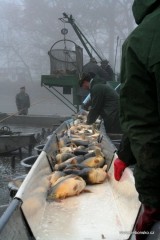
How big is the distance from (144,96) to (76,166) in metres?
3.00

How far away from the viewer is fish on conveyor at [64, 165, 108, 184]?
15.8ft

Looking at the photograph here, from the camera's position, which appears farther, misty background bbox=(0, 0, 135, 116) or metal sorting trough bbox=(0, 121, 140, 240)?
misty background bbox=(0, 0, 135, 116)

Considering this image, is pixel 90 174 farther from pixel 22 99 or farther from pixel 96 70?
pixel 22 99

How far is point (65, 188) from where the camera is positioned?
4340mm

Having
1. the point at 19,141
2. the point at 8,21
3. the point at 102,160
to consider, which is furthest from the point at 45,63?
the point at 102,160

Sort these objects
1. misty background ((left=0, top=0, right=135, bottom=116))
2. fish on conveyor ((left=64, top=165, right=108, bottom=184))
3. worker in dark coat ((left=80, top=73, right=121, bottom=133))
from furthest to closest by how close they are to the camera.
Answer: misty background ((left=0, top=0, right=135, bottom=116)) → worker in dark coat ((left=80, top=73, right=121, bottom=133)) → fish on conveyor ((left=64, top=165, right=108, bottom=184))

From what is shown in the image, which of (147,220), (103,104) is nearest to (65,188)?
(147,220)

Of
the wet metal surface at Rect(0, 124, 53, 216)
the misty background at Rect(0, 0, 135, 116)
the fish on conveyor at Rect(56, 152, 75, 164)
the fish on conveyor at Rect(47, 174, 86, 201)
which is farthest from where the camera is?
the misty background at Rect(0, 0, 135, 116)

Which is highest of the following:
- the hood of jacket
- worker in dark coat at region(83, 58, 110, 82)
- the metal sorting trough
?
the hood of jacket

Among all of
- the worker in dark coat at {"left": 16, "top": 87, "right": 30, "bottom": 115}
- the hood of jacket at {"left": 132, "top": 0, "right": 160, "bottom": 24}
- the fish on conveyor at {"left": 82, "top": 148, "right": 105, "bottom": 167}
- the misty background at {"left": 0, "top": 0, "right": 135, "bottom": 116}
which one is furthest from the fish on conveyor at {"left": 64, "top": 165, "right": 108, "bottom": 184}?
the misty background at {"left": 0, "top": 0, "right": 135, "bottom": 116}

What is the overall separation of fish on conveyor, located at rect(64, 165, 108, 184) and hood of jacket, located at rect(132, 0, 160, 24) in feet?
9.15

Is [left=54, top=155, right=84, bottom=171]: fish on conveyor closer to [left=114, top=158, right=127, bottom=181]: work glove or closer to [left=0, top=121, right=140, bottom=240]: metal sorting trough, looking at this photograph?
[left=0, top=121, right=140, bottom=240]: metal sorting trough

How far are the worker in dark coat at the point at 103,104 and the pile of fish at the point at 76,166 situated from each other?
4.78 feet

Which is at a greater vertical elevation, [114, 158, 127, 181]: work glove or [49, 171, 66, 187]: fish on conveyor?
[114, 158, 127, 181]: work glove
